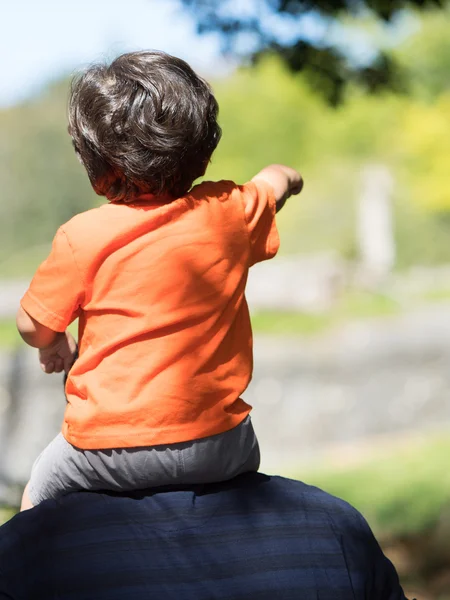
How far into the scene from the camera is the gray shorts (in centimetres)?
157

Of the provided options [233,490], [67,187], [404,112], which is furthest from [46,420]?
[233,490]

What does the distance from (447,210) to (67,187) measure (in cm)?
612

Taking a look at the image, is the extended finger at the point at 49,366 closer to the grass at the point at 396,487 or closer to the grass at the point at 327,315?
the grass at the point at 396,487

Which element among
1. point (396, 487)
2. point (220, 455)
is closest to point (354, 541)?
point (220, 455)

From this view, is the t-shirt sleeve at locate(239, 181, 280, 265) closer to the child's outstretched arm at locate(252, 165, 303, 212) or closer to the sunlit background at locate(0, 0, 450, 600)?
the child's outstretched arm at locate(252, 165, 303, 212)

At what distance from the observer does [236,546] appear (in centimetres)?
162

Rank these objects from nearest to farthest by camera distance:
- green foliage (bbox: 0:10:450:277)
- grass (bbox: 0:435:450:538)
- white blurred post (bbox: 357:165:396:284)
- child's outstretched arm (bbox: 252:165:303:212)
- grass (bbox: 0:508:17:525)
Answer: child's outstretched arm (bbox: 252:165:303:212), grass (bbox: 0:508:17:525), grass (bbox: 0:435:450:538), green foliage (bbox: 0:10:450:277), white blurred post (bbox: 357:165:396:284)

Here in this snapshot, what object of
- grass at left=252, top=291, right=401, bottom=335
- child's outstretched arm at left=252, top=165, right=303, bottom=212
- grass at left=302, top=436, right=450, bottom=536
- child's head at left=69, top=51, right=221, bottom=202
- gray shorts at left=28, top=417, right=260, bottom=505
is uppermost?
child's head at left=69, top=51, right=221, bottom=202

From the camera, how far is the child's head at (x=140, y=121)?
156 centimetres

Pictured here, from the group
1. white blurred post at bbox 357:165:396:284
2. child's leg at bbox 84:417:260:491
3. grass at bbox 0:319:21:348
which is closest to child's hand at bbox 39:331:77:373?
child's leg at bbox 84:417:260:491

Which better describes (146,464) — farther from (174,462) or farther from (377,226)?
(377,226)

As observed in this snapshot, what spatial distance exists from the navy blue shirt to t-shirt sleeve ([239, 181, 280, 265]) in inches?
17.2

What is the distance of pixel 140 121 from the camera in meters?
1.56

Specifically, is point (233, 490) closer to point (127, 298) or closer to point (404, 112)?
point (127, 298)
